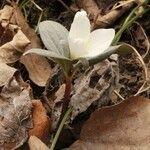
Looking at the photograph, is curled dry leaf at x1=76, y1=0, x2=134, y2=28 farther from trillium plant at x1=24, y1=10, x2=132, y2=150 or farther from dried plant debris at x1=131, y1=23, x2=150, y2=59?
trillium plant at x1=24, y1=10, x2=132, y2=150

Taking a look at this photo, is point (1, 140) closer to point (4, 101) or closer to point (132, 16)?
point (4, 101)

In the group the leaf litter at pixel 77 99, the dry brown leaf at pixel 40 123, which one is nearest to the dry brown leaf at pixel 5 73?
the leaf litter at pixel 77 99

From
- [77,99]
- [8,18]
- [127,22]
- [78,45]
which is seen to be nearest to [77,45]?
[78,45]

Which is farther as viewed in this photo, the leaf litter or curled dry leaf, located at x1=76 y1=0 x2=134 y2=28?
curled dry leaf, located at x1=76 y1=0 x2=134 y2=28

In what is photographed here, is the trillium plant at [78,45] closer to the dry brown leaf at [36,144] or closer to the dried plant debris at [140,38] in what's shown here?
the dry brown leaf at [36,144]

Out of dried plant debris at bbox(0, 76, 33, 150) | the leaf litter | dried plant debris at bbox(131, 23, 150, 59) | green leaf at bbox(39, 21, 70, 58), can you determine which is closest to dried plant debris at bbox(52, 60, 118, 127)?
the leaf litter

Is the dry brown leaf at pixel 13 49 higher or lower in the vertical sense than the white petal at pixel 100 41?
lower

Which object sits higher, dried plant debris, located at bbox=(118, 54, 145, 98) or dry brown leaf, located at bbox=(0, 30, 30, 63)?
dry brown leaf, located at bbox=(0, 30, 30, 63)

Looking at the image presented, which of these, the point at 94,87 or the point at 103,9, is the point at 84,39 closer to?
the point at 94,87
